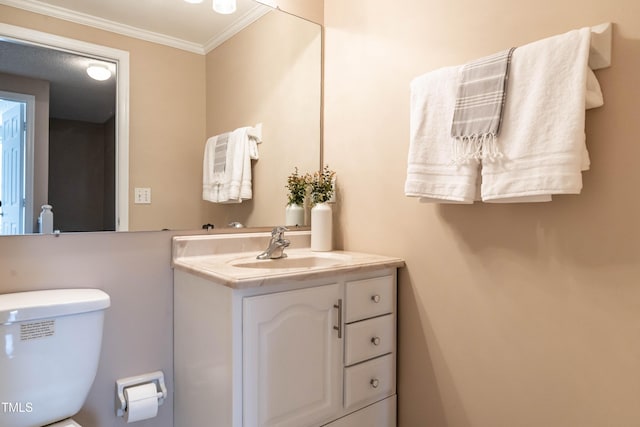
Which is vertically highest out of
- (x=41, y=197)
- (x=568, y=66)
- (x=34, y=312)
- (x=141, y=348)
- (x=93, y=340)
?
(x=568, y=66)

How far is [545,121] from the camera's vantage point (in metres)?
1.01

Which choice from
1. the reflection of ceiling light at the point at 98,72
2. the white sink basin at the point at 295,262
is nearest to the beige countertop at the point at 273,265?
the white sink basin at the point at 295,262

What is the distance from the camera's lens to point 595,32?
987 millimetres

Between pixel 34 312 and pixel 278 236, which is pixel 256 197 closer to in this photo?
pixel 278 236

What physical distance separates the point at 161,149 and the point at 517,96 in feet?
3.93

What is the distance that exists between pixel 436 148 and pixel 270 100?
838 millimetres

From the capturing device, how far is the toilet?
101 centimetres

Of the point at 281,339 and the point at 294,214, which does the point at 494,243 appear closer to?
the point at 281,339

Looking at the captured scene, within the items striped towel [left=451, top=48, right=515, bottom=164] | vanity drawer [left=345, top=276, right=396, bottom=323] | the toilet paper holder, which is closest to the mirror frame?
the toilet paper holder

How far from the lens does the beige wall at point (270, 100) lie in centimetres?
156

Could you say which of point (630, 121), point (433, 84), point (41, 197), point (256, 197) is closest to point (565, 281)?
point (630, 121)

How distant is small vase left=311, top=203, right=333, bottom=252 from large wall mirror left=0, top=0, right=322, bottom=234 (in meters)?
0.17

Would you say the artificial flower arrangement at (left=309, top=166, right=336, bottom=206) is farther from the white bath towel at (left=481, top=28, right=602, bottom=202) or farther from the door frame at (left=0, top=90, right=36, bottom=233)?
the door frame at (left=0, top=90, right=36, bottom=233)

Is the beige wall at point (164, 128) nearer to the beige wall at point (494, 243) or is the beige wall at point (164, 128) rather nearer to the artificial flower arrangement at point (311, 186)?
the artificial flower arrangement at point (311, 186)
